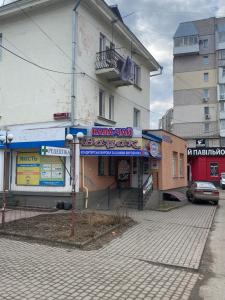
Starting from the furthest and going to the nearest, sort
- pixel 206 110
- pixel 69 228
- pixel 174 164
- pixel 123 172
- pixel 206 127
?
pixel 206 110 < pixel 206 127 < pixel 174 164 < pixel 123 172 < pixel 69 228

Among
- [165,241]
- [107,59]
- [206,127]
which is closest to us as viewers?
[165,241]

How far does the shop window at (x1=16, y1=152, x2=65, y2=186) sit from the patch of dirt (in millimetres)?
3429

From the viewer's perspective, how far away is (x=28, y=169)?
687 inches

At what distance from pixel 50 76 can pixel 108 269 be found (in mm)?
12150

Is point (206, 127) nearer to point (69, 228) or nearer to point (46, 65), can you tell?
point (46, 65)

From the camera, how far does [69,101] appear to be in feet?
→ 54.7

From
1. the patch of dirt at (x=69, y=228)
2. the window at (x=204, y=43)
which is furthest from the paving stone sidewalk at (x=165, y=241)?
the window at (x=204, y=43)

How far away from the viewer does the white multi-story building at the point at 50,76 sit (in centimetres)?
1680

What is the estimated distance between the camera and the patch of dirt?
955 cm

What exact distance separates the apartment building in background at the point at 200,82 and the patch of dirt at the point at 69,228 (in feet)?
158

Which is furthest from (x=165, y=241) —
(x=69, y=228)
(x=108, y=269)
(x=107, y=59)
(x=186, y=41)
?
(x=186, y=41)

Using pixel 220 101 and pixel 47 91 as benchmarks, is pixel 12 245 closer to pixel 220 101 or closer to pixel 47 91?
pixel 47 91

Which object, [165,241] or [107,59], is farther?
[107,59]

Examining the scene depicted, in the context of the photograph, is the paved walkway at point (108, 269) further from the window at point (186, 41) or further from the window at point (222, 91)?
the window at point (186, 41)
